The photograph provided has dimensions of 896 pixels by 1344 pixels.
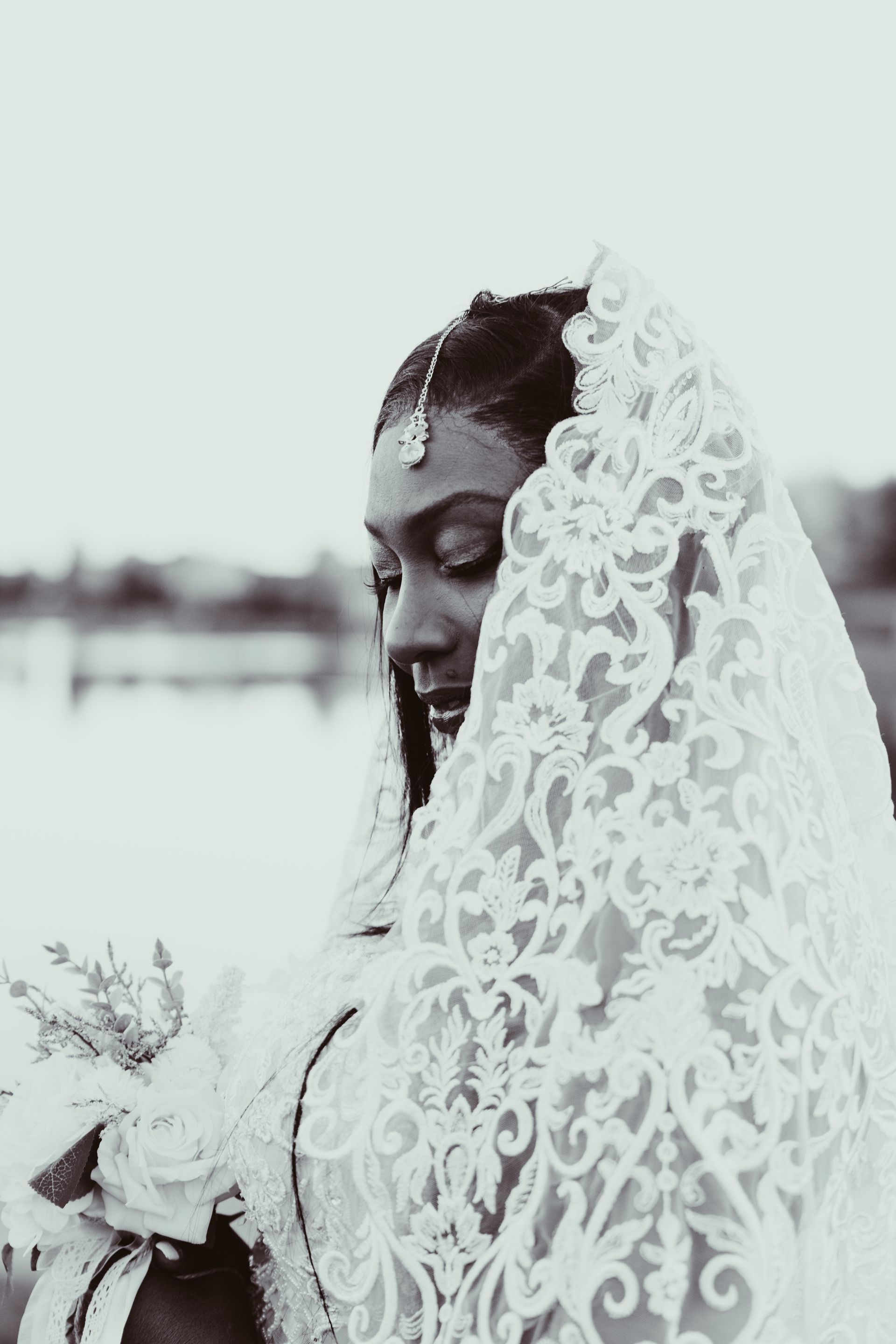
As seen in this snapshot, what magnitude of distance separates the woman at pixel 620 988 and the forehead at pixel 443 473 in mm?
50

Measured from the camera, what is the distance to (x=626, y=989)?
1380 mm

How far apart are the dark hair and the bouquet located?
3.12ft

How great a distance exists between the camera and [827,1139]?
4.56 ft

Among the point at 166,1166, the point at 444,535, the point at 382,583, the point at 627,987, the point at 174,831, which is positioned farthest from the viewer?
the point at 174,831

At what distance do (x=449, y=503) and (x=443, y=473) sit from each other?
0.05 m

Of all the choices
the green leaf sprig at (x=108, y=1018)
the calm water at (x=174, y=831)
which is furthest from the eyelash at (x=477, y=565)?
the calm water at (x=174, y=831)

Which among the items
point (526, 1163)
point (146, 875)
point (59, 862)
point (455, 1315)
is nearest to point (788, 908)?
point (526, 1163)

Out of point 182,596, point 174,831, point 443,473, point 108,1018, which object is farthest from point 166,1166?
point 182,596

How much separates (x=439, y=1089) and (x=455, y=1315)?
0.76 feet

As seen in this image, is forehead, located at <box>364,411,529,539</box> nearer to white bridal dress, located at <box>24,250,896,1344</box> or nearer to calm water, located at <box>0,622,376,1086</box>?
white bridal dress, located at <box>24,250,896,1344</box>

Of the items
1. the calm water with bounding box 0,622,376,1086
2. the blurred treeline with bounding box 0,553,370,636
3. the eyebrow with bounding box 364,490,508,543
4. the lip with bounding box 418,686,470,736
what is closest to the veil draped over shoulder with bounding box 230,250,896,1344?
the eyebrow with bounding box 364,490,508,543

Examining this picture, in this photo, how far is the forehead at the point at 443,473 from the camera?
5.95 ft

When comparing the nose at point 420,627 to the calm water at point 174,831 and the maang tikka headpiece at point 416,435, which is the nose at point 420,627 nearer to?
the maang tikka headpiece at point 416,435

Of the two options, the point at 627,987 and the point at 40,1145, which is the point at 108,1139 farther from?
the point at 627,987
